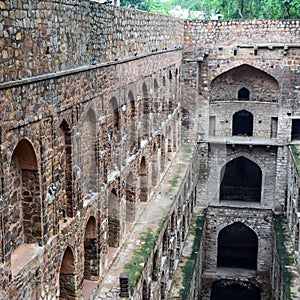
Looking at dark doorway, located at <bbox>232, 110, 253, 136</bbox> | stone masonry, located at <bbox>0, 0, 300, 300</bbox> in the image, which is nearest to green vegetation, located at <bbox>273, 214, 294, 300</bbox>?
stone masonry, located at <bbox>0, 0, 300, 300</bbox>

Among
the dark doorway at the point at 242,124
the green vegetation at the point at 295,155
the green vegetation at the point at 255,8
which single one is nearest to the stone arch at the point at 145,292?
the green vegetation at the point at 295,155

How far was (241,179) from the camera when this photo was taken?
24.7 metres

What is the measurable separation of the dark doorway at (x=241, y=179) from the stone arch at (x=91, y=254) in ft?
44.3

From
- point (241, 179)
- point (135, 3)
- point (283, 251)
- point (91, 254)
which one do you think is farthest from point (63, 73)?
point (135, 3)

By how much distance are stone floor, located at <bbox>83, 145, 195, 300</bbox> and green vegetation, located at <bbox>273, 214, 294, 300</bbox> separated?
3970 mm

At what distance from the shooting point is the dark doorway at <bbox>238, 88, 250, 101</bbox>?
22.2 m

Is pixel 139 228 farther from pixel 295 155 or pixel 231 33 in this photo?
pixel 231 33

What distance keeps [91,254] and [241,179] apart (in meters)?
15.3

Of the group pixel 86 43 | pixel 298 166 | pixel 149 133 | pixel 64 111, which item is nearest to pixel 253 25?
pixel 298 166

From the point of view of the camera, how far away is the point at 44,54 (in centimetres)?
748

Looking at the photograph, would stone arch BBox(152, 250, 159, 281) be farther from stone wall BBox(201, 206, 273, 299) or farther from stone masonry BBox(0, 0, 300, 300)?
stone wall BBox(201, 206, 273, 299)

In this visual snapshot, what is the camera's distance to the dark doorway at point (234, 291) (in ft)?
68.9

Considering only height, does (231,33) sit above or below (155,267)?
above

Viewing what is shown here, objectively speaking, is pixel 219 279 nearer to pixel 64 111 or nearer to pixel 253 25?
pixel 253 25
